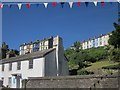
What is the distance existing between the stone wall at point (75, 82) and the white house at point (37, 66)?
26.9 feet

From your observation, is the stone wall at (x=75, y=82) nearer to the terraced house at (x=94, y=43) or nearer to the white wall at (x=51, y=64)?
the white wall at (x=51, y=64)

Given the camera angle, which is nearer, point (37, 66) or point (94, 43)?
point (37, 66)

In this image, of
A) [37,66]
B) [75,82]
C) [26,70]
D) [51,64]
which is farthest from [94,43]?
[75,82]

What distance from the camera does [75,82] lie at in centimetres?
2086

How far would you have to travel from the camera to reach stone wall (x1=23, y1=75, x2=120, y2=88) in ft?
64.3

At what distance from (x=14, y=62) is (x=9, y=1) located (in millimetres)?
24012

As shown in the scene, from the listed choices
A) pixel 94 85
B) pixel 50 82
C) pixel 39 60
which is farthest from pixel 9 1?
pixel 39 60

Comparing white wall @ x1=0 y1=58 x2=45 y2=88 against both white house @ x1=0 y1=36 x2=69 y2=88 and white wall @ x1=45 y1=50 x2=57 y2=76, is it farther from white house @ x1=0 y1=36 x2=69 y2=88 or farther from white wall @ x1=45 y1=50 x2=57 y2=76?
white wall @ x1=45 y1=50 x2=57 y2=76

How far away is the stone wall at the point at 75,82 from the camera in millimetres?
19597

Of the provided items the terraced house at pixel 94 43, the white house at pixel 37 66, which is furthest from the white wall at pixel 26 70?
the terraced house at pixel 94 43

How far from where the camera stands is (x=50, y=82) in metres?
22.4

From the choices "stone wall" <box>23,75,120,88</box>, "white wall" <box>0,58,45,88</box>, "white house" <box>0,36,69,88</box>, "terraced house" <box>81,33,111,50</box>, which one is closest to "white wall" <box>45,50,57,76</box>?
"white house" <box>0,36,69,88</box>

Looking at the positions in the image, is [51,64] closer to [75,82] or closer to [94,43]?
[75,82]

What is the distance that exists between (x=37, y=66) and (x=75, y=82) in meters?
11.6
